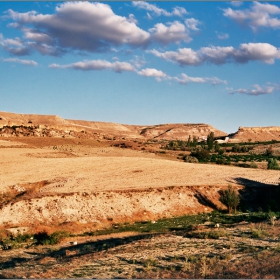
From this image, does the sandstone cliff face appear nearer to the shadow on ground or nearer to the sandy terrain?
the sandy terrain

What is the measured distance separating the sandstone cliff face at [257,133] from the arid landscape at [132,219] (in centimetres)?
12216

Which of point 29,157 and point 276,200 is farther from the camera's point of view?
point 29,157

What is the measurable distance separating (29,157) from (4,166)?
6962mm

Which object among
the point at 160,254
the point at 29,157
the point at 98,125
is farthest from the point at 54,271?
the point at 98,125

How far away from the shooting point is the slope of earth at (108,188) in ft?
93.9

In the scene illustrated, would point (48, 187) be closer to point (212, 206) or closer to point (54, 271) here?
point (212, 206)

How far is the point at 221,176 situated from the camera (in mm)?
38969

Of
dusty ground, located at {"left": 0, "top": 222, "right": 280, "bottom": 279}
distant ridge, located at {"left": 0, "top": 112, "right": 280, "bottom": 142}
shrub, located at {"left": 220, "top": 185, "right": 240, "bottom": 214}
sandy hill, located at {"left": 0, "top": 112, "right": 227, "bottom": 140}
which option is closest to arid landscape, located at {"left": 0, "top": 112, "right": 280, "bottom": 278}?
dusty ground, located at {"left": 0, "top": 222, "right": 280, "bottom": 279}

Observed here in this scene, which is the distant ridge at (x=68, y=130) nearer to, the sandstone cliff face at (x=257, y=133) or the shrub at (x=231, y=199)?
the sandstone cliff face at (x=257, y=133)

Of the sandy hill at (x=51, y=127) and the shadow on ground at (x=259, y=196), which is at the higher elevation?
the sandy hill at (x=51, y=127)

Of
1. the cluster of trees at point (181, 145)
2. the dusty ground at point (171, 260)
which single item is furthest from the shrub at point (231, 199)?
the cluster of trees at point (181, 145)

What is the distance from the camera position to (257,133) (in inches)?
6767

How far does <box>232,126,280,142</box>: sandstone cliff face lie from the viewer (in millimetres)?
164125

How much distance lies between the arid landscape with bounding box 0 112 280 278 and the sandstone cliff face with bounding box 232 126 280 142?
122160 mm
